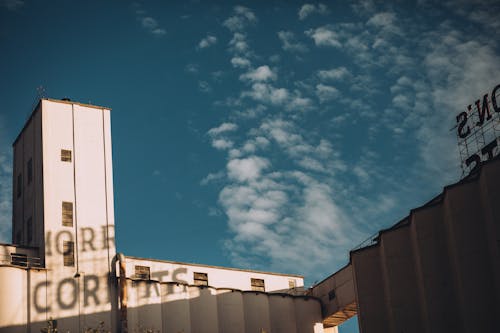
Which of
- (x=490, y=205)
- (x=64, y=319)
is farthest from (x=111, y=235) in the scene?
(x=490, y=205)

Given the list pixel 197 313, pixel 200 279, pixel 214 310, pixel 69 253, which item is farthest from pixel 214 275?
pixel 69 253

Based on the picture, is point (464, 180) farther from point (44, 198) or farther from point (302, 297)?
point (44, 198)

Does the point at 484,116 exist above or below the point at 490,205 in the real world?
above

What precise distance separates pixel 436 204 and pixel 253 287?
2314 cm

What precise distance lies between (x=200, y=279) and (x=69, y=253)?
13.0 meters

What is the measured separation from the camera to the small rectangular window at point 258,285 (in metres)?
75.8

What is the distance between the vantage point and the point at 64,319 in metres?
60.9

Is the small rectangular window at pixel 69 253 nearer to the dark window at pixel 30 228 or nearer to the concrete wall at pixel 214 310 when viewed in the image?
the dark window at pixel 30 228

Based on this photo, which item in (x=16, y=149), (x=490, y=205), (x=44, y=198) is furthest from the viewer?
(x=16, y=149)

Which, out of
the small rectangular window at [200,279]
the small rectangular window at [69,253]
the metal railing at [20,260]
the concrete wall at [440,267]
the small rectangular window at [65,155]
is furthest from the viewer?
the small rectangular window at [200,279]

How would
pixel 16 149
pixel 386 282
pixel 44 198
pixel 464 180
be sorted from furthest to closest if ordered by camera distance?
pixel 16 149 < pixel 44 198 < pixel 386 282 < pixel 464 180

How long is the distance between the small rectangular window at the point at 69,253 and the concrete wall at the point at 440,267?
20.0m

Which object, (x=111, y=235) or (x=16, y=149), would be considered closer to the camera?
(x=111, y=235)

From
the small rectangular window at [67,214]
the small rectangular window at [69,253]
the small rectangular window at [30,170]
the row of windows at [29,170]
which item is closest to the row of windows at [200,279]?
the small rectangular window at [69,253]
